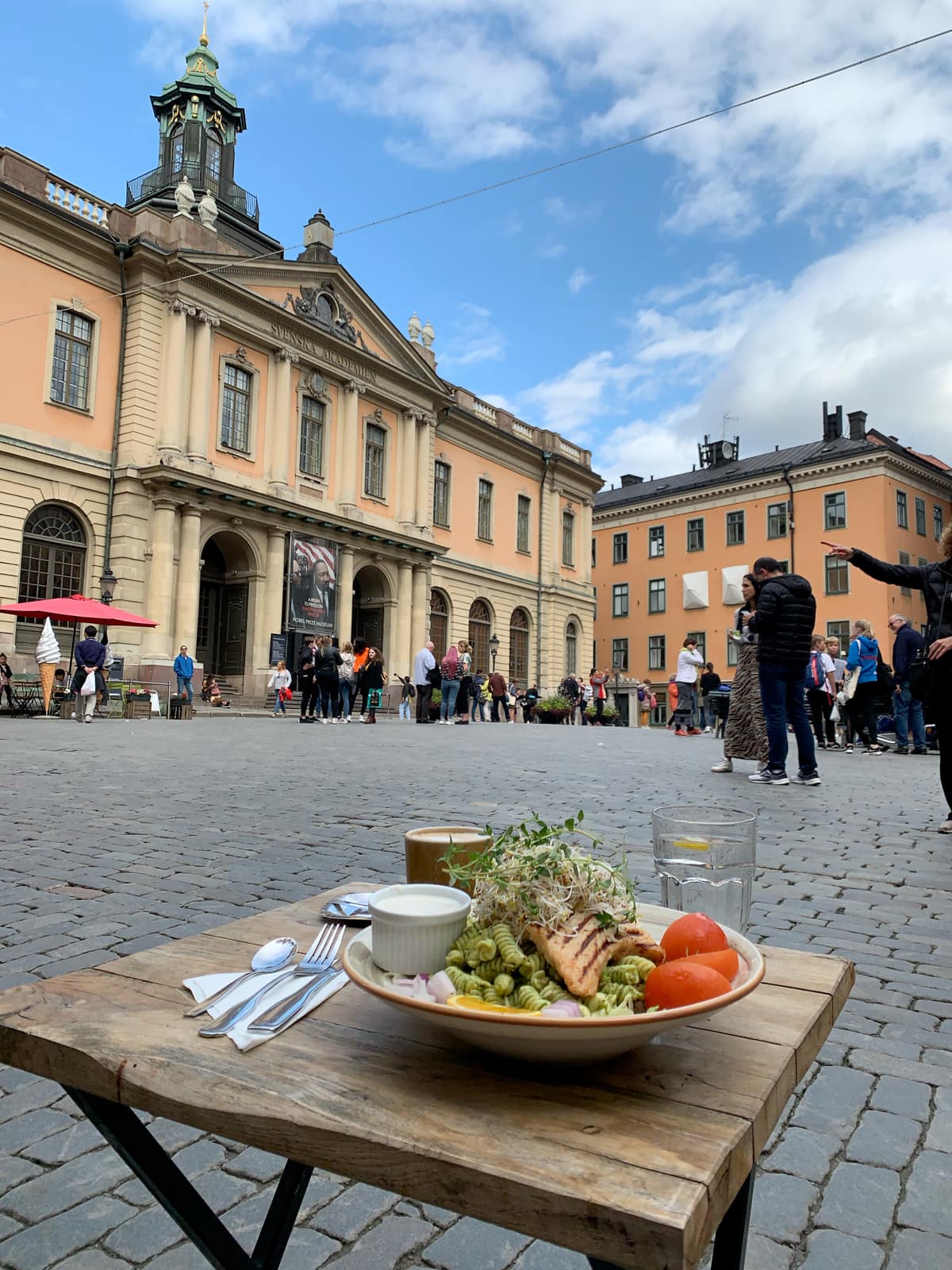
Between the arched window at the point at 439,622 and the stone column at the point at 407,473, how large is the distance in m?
3.44

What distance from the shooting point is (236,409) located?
26906 millimetres

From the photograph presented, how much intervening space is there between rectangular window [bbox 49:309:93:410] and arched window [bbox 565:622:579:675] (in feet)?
76.3

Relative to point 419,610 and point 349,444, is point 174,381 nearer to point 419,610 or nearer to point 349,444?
point 349,444

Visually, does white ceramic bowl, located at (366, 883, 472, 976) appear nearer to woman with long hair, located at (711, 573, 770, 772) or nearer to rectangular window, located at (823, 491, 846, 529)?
woman with long hair, located at (711, 573, 770, 772)

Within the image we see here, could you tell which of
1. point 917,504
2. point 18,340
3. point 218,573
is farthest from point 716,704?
point 917,504

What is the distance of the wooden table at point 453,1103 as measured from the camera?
0.79m

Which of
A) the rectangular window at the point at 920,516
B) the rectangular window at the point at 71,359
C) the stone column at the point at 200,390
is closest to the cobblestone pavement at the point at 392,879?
the rectangular window at the point at 71,359

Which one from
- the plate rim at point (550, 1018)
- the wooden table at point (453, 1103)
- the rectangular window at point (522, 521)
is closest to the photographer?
the wooden table at point (453, 1103)

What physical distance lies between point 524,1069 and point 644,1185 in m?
0.24

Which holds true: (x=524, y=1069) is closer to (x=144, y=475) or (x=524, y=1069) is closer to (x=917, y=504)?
(x=144, y=475)

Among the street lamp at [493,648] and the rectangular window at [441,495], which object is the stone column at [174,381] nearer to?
the rectangular window at [441,495]

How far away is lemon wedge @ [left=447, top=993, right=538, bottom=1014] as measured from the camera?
99 centimetres

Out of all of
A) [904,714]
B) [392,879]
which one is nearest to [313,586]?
[904,714]

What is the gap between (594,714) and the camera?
33875 millimetres
